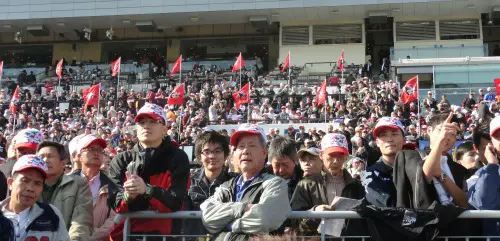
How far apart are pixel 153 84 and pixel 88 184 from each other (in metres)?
26.4

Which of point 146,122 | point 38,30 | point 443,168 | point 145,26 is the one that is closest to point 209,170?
point 146,122

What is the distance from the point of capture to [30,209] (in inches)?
162

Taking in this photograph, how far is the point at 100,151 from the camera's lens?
5.03 meters

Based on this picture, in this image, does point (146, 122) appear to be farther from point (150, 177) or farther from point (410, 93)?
point (410, 93)

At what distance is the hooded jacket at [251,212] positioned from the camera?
373 cm

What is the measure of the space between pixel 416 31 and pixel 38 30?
74.8 ft

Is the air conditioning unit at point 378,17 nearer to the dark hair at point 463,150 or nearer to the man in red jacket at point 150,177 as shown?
the dark hair at point 463,150

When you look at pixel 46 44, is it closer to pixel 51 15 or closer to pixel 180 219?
pixel 51 15

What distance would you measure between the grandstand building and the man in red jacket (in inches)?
1016

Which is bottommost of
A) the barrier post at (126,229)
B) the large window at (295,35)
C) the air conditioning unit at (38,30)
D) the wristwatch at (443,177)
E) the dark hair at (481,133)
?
the barrier post at (126,229)

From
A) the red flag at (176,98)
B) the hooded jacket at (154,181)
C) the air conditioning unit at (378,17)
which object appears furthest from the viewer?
the air conditioning unit at (378,17)

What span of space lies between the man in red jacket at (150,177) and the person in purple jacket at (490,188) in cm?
196

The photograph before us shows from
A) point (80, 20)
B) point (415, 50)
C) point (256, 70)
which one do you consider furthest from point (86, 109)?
point (415, 50)

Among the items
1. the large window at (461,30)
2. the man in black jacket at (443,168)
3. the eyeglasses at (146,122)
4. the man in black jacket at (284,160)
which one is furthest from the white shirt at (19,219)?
the large window at (461,30)
